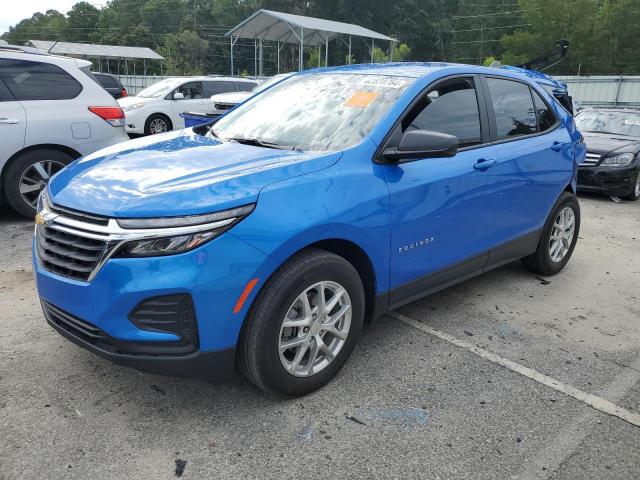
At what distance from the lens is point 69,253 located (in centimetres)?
247

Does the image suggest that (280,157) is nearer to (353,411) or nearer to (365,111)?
(365,111)

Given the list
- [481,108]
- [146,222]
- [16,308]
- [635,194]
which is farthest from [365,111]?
[635,194]

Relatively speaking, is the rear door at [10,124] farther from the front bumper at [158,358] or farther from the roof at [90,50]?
the roof at [90,50]

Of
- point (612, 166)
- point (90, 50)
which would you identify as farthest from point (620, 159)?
point (90, 50)

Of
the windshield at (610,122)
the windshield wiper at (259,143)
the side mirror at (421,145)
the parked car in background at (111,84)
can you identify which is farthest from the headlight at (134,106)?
the side mirror at (421,145)

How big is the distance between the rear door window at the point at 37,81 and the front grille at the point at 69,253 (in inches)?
156

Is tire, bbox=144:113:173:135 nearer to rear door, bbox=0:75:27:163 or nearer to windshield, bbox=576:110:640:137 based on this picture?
rear door, bbox=0:75:27:163

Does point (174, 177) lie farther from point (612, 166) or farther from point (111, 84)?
point (111, 84)

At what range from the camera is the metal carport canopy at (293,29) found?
24.4m

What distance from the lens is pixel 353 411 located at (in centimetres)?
274

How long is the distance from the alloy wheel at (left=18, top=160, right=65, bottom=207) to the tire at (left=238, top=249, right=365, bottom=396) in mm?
4379

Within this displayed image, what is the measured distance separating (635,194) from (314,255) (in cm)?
807

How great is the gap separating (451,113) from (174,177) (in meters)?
1.92

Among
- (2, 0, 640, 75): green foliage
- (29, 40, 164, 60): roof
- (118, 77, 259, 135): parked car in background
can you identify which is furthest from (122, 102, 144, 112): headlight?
(2, 0, 640, 75): green foliage
